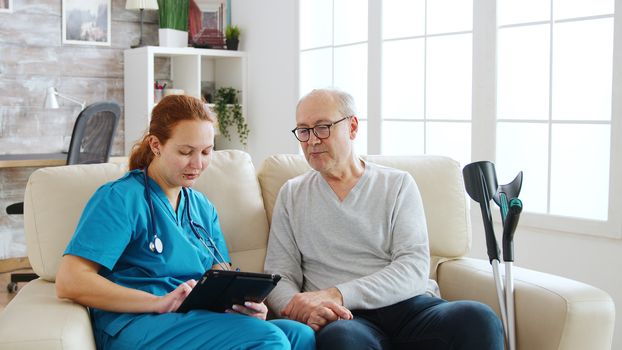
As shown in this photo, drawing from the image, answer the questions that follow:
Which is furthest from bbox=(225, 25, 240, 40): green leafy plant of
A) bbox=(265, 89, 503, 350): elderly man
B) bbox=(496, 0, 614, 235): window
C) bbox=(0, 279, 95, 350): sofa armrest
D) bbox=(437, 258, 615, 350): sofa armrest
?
bbox=(0, 279, 95, 350): sofa armrest

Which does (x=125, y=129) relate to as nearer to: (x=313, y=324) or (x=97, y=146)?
(x=97, y=146)

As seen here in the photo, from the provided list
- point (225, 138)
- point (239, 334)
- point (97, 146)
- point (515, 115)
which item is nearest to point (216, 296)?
point (239, 334)

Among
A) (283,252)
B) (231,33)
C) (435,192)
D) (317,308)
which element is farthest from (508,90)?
(231,33)

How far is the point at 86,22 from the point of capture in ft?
16.3

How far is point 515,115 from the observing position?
3.46 m

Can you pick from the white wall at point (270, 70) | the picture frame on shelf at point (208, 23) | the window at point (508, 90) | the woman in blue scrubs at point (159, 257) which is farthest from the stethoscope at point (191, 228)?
the picture frame on shelf at point (208, 23)

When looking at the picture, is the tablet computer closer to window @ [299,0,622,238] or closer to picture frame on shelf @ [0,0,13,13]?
window @ [299,0,622,238]

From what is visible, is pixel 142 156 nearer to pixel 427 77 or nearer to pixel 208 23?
Result: pixel 427 77

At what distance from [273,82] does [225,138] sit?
637 millimetres

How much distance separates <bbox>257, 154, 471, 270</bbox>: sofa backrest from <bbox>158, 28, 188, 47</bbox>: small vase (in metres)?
2.67

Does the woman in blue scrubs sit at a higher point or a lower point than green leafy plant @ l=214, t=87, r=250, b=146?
lower

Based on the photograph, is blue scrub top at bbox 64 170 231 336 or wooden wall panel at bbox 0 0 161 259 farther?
wooden wall panel at bbox 0 0 161 259

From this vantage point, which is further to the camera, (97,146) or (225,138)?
(225,138)

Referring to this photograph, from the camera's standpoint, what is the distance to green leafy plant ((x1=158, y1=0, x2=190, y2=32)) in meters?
5.02
